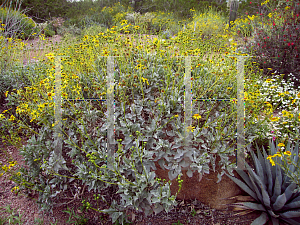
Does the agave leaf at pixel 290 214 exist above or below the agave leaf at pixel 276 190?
below

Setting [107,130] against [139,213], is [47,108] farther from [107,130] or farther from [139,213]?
[139,213]

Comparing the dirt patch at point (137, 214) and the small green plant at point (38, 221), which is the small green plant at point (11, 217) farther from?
the small green plant at point (38, 221)

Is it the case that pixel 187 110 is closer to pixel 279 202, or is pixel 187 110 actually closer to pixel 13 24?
pixel 279 202

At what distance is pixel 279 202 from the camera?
2.04m

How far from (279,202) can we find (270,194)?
18 centimetres

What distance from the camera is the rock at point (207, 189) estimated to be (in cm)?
230

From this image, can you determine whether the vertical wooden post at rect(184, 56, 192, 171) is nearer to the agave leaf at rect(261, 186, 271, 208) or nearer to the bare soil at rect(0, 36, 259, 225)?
the bare soil at rect(0, 36, 259, 225)

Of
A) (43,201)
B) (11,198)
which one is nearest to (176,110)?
(43,201)

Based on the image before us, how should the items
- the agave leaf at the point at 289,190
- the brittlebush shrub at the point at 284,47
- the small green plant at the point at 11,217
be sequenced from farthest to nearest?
the brittlebush shrub at the point at 284,47
the small green plant at the point at 11,217
the agave leaf at the point at 289,190

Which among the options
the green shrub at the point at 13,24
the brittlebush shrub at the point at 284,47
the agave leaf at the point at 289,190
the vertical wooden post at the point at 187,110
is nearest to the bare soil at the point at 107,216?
the agave leaf at the point at 289,190

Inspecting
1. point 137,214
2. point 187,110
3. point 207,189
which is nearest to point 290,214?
point 207,189

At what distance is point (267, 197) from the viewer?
209 cm

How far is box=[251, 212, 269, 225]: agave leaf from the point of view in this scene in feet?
6.68

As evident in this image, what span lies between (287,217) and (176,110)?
1.50m
